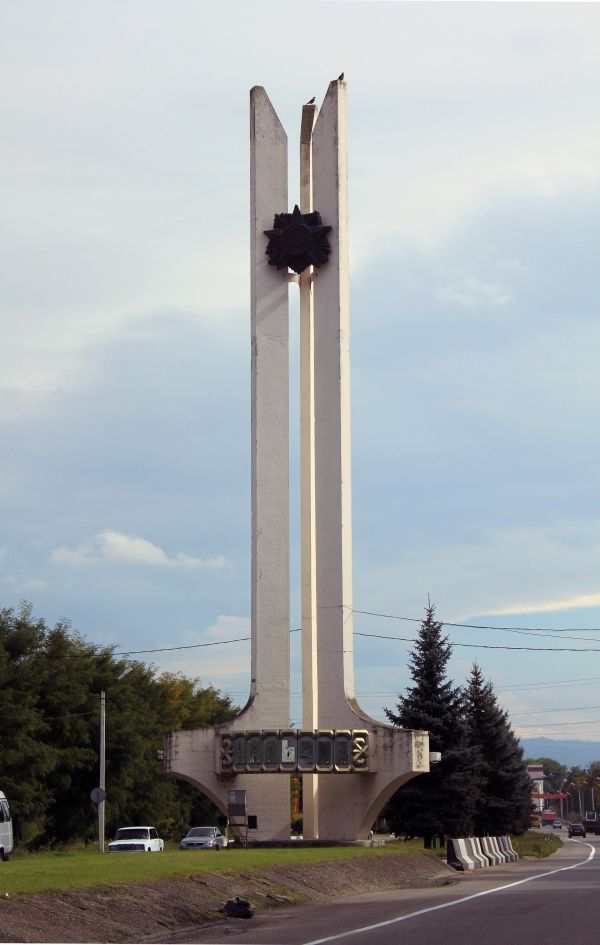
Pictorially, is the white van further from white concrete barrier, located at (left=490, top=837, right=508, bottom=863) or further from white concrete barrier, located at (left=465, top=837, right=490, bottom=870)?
white concrete barrier, located at (left=490, top=837, right=508, bottom=863)

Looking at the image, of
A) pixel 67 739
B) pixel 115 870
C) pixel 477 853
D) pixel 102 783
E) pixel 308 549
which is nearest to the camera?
pixel 115 870

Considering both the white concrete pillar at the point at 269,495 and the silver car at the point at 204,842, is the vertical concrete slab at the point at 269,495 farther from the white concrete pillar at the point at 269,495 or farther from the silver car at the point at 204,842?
the silver car at the point at 204,842

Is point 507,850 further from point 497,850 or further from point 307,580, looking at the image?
point 307,580

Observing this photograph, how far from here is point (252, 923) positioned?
22.2 meters

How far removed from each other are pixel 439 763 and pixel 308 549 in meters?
11.2

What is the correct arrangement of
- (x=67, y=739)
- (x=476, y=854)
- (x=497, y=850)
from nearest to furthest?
(x=476, y=854)
(x=497, y=850)
(x=67, y=739)

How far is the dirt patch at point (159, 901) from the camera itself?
1909 cm

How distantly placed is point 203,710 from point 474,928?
8197 centimetres

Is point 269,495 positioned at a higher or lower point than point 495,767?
higher

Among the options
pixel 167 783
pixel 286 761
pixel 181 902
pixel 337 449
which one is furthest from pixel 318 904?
pixel 167 783

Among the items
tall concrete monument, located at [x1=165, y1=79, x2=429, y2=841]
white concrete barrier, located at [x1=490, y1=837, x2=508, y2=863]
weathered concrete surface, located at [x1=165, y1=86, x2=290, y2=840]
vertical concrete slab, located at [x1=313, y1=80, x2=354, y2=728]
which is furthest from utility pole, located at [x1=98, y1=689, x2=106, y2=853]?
white concrete barrier, located at [x1=490, y1=837, x2=508, y2=863]

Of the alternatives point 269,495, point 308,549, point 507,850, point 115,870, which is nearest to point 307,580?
point 308,549

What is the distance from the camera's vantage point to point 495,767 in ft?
226

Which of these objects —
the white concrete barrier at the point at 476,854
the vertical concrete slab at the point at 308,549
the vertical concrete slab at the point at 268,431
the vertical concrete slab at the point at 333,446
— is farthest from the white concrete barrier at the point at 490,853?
the vertical concrete slab at the point at 268,431
